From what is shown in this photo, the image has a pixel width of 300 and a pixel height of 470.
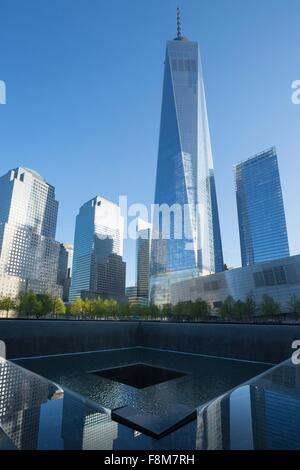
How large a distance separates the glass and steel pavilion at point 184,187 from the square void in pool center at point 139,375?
319 feet

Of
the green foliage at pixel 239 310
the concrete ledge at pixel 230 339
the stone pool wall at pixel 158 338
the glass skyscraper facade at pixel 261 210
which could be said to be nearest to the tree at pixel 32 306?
the stone pool wall at pixel 158 338

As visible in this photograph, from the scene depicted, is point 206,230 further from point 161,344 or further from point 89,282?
point 161,344

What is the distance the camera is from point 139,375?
20266mm

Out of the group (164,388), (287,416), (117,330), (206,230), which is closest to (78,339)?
(117,330)

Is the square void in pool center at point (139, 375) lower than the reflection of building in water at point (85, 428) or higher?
lower

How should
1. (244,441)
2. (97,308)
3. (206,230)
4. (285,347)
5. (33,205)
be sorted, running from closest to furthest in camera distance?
(244,441) < (285,347) < (97,308) < (206,230) < (33,205)

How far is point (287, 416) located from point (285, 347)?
60.0 ft

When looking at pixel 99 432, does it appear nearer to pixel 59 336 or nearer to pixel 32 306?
pixel 59 336

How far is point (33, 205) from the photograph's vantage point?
152 meters

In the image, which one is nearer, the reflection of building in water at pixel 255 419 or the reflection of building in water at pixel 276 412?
the reflection of building in water at pixel 255 419

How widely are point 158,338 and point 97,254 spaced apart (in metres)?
142

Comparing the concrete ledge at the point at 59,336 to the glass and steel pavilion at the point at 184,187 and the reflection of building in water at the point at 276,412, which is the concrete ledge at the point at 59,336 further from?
the glass and steel pavilion at the point at 184,187

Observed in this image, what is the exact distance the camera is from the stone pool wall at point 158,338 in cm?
2327

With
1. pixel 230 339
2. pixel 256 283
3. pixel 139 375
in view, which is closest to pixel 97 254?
pixel 256 283
